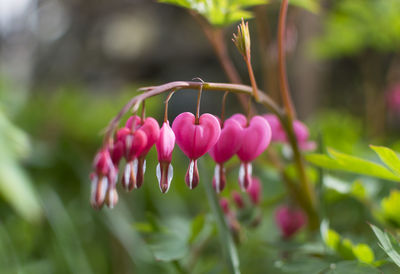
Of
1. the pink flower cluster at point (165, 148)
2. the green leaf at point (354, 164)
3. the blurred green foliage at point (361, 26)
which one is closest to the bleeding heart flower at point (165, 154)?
the pink flower cluster at point (165, 148)

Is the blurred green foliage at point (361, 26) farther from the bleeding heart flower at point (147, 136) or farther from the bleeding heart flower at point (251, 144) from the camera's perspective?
the bleeding heart flower at point (147, 136)

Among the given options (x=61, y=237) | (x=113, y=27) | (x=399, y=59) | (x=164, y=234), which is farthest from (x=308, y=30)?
(x=113, y=27)

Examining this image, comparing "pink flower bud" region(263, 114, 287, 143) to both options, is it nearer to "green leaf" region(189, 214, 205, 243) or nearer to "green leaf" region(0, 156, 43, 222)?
"green leaf" region(189, 214, 205, 243)

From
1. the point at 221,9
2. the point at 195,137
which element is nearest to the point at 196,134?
the point at 195,137

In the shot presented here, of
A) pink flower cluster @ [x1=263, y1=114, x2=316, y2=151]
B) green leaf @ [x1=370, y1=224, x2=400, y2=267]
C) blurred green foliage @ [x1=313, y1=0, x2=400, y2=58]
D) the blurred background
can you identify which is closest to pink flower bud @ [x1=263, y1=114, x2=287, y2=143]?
pink flower cluster @ [x1=263, y1=114, x2=316, y2=151]

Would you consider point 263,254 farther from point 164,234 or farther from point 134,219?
point 134,219
